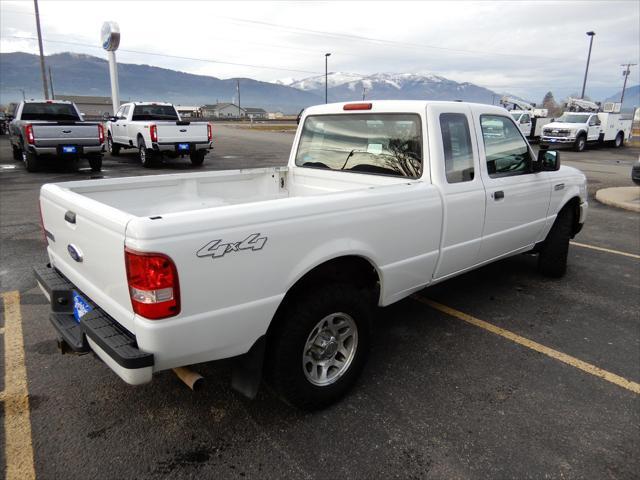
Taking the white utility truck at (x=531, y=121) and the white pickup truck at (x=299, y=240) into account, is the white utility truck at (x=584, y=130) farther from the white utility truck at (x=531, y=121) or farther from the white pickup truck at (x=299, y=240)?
the white pickup truck at (x=299, y=240)

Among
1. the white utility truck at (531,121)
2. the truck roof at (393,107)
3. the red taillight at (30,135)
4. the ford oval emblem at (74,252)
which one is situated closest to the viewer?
the ford oval emblem at (74,252)

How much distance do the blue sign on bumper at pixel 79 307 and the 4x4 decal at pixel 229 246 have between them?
3.05 ft

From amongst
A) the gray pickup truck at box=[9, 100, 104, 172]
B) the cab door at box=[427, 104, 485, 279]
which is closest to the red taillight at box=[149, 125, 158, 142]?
the gray pickup truck at box=[9, 100, 104, 172]

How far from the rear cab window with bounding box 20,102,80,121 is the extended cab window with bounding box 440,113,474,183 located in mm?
13919

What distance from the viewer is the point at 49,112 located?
1416 cm

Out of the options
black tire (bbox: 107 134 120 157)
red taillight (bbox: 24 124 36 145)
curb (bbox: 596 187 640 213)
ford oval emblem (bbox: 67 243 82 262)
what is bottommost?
curb (bbox: 596 187 640 213)

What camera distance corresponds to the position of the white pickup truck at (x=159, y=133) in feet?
46.3

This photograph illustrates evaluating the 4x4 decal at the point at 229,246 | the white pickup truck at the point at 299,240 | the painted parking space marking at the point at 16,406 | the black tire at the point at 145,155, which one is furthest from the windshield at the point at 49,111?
the 4x4 decal at the point at 229,246

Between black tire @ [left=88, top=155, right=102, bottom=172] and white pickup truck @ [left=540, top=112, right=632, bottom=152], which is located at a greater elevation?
white pickup truck @ [left=540, top=112, right=632, bottom=152]

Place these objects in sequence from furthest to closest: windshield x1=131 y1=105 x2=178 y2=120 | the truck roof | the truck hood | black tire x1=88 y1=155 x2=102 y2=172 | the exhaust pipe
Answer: the truck hood < windshield x1=131 y1=105 x2=178 y2=120 < black tire x1=88 y1=155 x2=102 y2=172 < the truck roof < the exhaust pipe

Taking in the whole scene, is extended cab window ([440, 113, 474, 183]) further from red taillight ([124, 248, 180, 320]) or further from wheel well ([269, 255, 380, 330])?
red taillight ([124, 248, 180, 320])

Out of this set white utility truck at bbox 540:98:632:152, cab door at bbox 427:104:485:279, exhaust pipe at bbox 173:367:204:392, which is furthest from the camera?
white utility truck at bbox 540:98:632:152

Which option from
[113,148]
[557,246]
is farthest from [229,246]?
[113,148]

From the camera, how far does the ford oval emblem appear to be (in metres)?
2.60
